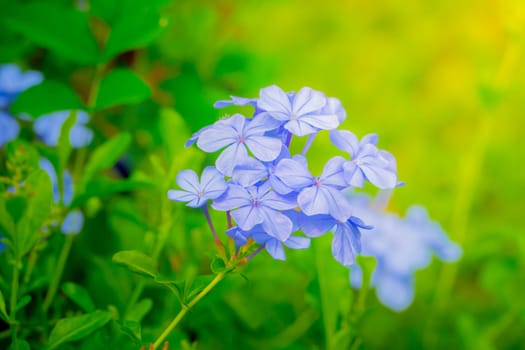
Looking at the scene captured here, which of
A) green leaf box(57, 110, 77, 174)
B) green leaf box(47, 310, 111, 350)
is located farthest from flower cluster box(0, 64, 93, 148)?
green leaf box(47, 310, 111, 350)

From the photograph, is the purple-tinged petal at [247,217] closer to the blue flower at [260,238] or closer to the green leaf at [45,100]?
the blue flower at [260,238]

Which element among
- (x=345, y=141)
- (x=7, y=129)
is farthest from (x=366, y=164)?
(x=7, y=129)

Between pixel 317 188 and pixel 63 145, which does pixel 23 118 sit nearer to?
pixel 63 145

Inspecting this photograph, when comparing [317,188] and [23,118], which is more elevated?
[317,188]

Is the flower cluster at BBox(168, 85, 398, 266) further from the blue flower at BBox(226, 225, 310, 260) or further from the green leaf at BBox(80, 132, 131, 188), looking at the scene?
the green leaf at BBox(80, 132, 131, 188)

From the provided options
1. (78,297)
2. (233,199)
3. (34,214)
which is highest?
(233,199)

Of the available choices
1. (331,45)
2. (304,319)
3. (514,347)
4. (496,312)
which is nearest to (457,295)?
(496,312)

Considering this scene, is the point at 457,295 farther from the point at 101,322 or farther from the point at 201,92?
the point at 101,322
